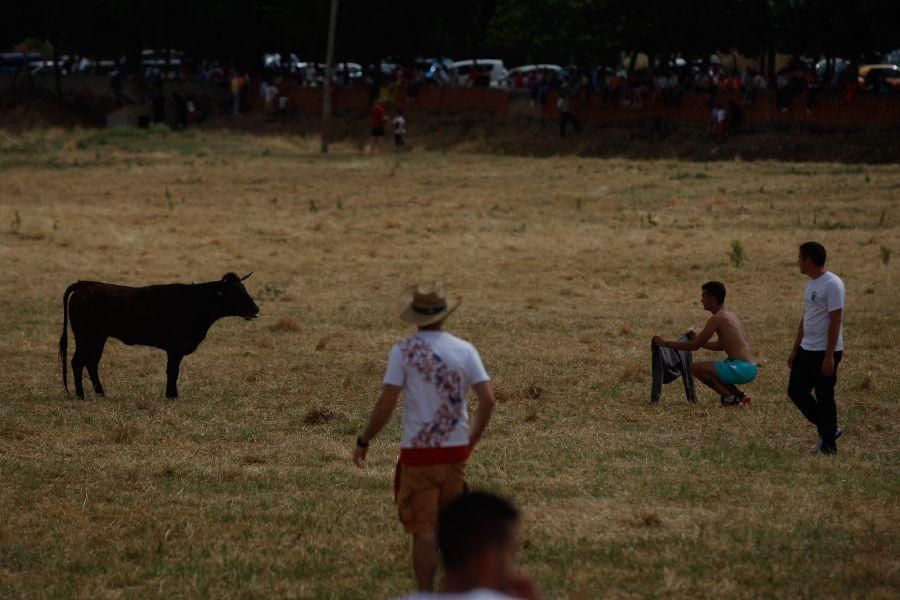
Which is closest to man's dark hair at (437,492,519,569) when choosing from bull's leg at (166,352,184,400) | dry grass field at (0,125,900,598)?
dry grass field at (0,125,900,598)

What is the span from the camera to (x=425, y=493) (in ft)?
23.7

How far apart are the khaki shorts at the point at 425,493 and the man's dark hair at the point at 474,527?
2.55 metres

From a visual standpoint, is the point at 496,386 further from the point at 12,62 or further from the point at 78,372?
the point at 12,62

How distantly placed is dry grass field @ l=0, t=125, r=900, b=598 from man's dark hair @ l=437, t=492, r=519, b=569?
352cm

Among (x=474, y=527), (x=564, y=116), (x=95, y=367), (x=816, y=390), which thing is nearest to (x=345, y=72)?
(x=564, y=116)

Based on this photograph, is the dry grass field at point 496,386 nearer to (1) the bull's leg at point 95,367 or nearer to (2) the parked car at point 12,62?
(1) the bull's leg at point 95,367

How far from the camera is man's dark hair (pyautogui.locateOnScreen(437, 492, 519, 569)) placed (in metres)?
4.55

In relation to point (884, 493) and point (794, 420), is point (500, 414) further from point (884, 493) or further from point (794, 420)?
point (884, 493)

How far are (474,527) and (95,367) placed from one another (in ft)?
36.9

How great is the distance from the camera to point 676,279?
24.9 meters

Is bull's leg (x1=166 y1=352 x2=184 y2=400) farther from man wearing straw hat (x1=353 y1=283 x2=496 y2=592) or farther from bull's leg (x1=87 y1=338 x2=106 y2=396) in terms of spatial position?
man wearing straw hat (x1=353 y1=283 x2=496 y2=592)

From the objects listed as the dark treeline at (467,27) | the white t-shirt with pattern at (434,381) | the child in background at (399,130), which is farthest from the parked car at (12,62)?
the white t-shirt with pattern at (434,381)

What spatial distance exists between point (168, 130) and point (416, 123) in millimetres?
9471

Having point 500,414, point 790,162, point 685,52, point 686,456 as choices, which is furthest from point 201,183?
point 686,456
